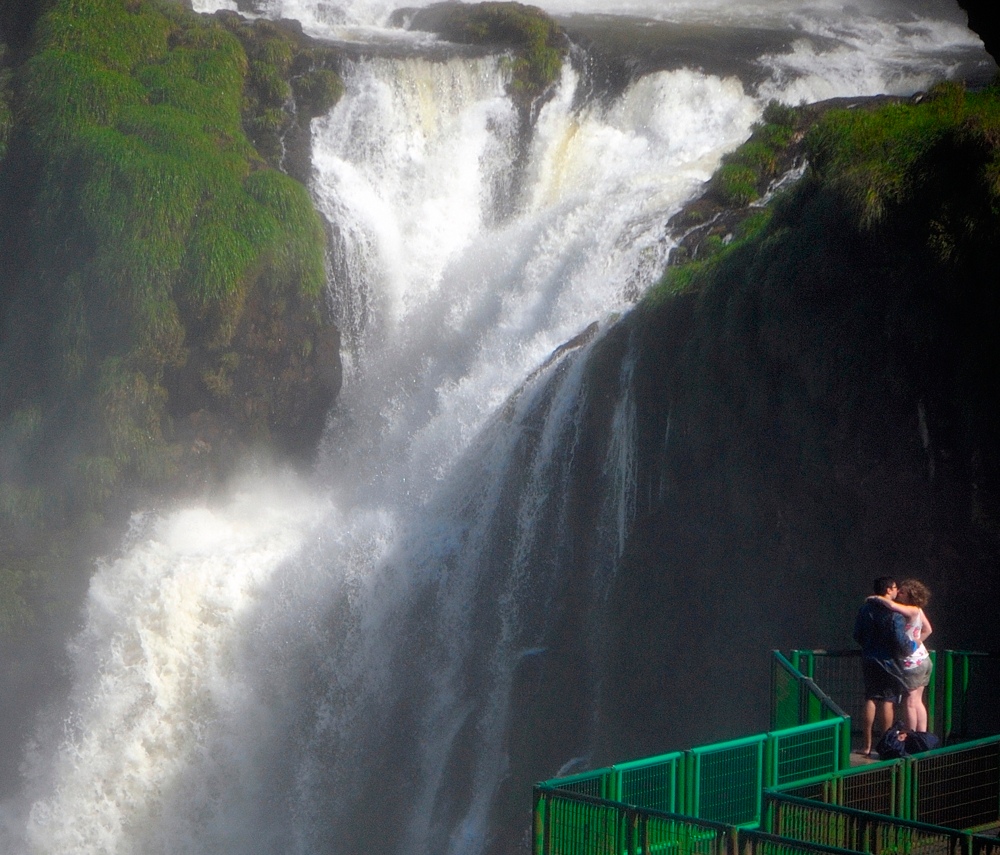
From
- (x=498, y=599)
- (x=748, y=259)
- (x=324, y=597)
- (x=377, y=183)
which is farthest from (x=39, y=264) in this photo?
(x=748, y=259)

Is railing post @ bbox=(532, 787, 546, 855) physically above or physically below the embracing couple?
below

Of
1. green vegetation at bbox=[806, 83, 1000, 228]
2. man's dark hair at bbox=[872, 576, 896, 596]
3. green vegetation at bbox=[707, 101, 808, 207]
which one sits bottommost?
man's dark hair at bbox=[872, 576, 896, 596]

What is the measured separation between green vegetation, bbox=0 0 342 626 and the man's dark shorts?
15680 mm

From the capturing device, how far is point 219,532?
2377 centimetres

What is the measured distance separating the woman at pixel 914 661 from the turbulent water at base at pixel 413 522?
22.2ft

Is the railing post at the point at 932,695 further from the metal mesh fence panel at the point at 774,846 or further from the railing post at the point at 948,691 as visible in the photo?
the metal mesh fence panel at the point at 774,846

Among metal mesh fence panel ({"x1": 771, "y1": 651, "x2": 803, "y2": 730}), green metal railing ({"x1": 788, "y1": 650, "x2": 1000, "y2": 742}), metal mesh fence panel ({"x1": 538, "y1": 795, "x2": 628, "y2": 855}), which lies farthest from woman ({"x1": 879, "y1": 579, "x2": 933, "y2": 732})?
metal mesh fence panel ({"x1": 538, "y1": 795, "x2": 628, "y2": 855})

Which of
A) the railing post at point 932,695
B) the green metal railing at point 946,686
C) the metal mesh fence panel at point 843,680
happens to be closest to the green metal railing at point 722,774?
the green metal railing at point 946,686

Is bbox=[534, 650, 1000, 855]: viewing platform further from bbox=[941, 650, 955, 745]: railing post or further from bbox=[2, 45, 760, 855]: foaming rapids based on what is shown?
bbox=[2, 45, 760, 855]: foaming rapids

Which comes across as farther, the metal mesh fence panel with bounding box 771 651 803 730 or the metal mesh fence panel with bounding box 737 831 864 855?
the metal mesh fence panel with bounding box 771 651 803 730

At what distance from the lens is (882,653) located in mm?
10383

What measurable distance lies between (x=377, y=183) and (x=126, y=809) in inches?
457

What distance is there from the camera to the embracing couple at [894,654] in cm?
1031

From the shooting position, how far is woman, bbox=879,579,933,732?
33.9 feet
